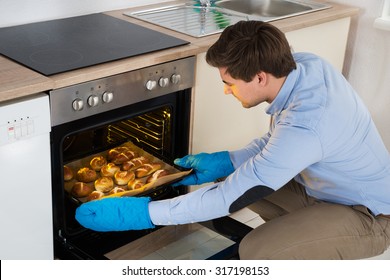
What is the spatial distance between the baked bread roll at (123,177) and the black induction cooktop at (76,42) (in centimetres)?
44

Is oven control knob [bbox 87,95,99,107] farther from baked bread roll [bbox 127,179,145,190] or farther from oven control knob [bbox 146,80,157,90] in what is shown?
baked bread roll [bbox 127,179,145,190]

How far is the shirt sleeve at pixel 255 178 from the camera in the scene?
1841mm

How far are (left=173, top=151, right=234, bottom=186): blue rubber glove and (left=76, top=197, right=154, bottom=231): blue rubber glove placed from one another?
0.33m

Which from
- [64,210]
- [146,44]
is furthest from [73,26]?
[64,210]

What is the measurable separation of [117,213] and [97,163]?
40 centimetres

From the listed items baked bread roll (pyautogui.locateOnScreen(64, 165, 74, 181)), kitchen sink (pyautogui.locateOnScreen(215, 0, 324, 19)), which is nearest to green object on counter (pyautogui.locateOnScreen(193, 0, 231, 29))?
kitchen sink (pyautogui.locateOnScreen(215, 0, 324, 19))

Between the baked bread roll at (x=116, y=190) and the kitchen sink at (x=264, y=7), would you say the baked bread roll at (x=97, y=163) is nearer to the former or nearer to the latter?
the baked bread roll at (x=116, y=190)

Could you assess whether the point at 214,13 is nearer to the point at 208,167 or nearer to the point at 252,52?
the point at 208,167

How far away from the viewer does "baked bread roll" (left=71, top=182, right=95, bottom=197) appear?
2.23 meters

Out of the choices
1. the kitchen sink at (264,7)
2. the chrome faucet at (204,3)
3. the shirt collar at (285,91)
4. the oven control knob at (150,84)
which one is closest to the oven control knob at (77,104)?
the oven control knob at (150,84)

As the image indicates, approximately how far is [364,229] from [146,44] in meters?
0.95

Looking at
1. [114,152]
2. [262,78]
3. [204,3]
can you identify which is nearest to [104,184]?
[114,152]

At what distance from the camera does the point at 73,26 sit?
8.05 ft

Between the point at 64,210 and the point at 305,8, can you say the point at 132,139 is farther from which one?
the point at 305,8
